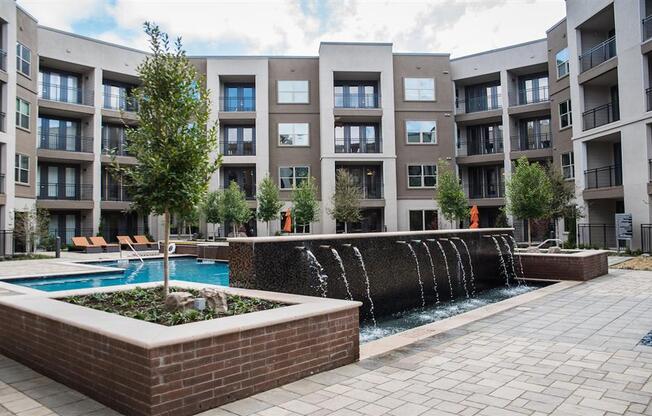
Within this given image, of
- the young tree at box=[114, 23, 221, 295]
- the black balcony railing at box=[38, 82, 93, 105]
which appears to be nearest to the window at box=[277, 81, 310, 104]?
the black balcony railing at box=[38, 82, 93, 105]

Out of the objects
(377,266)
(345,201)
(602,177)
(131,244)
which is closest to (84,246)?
(131,244)

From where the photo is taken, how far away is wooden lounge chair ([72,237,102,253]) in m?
28.3

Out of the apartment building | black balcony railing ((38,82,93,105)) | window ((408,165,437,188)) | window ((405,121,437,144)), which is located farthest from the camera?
window ((405,121,437,144))

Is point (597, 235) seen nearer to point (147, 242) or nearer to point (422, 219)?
point (422, 219)

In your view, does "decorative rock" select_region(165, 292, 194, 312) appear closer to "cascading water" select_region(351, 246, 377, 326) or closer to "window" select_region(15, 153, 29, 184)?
"cascading water" select_region(351, 246, 377, 326)

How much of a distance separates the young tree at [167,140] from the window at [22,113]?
22.9 meters

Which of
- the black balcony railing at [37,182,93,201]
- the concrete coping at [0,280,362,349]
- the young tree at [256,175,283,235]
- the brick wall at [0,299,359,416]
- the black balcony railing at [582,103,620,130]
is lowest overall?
the brick wall at [0,299,359,416]

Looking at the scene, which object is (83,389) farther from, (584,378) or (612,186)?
(612,186)

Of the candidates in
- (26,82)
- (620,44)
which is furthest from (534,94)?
(26,82)

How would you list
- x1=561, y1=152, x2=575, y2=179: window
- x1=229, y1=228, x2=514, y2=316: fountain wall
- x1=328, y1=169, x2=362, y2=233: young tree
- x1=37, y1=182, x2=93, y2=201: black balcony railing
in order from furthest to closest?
x1=37, y1=182, x2=93, y2=201: black balcony railing, x1=328, y1=169, x2=362, y2=233: young tree, x1=561, y1=152, x2=575, y2=179: window, x1=229, y1=228, x2=514, y2=316: fountain wall

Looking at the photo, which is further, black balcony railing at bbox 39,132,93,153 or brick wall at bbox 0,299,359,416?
black balcony railing at bbox 39,132,93,153

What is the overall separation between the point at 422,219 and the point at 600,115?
13441 millimetres

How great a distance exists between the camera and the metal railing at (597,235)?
24875 mm

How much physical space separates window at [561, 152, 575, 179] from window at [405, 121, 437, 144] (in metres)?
8.93
